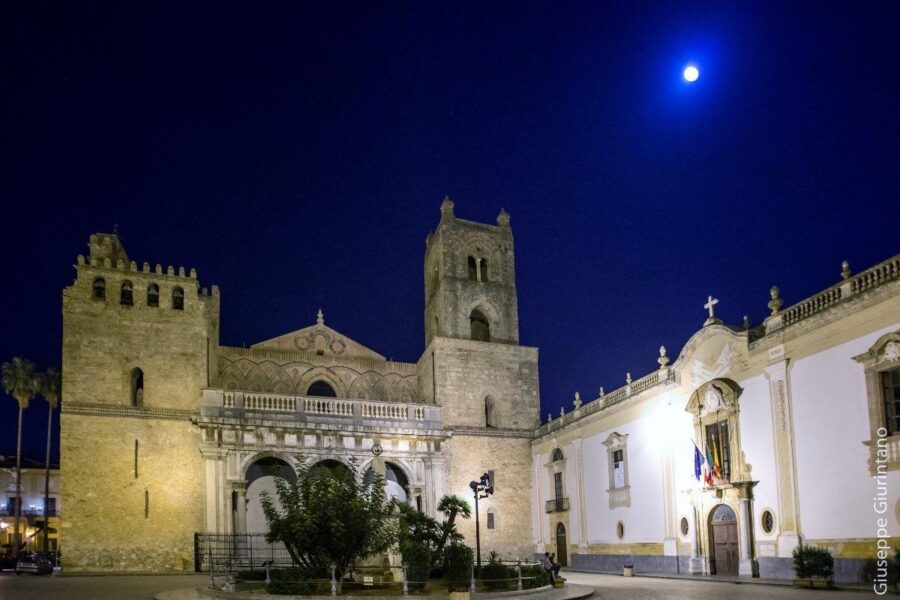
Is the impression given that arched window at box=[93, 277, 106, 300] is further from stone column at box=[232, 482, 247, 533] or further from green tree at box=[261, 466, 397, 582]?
green tree at box=[261, 466, 397, 582]

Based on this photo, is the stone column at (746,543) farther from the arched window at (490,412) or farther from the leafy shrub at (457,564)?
the arched window at (490,412)

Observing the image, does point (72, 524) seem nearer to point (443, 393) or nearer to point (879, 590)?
point (443, 393)

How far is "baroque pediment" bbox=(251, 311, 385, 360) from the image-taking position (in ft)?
132

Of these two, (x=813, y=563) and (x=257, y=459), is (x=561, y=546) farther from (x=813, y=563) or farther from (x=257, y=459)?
(x=813, y=563)

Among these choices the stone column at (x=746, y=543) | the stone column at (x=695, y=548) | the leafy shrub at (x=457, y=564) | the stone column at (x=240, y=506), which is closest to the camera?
the leafy shrub at (x=457, y=564)

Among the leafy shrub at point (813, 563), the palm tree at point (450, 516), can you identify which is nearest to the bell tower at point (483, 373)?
the palm tree at point (450, 516)

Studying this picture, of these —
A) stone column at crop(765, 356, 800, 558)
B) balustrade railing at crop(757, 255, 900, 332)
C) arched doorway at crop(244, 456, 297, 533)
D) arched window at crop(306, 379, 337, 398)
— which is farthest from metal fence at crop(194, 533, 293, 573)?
balustrade railing at crop(757, 255, 900, 332)

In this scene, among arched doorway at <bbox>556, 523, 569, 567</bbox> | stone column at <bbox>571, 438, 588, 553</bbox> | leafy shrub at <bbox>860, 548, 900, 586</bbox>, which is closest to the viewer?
leafy shrub at <bbox>860, 548, 900, 586</bbox>

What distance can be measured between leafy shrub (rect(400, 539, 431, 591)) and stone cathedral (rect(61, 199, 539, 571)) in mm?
5385

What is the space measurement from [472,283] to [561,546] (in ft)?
45.1

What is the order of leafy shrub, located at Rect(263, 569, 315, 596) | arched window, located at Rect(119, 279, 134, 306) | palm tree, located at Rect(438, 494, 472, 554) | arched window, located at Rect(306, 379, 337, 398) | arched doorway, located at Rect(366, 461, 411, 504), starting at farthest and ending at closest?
1. arched window, located at Rect(306, 379, 337, 398)
2. arched doorway, located at Rect(366, 461, 411, 504)
3. arched window, located at Rect(119, 279, 134, 306)
4. palm tree, located at Rect(438, 494, 472, 554)
5. leafy shrub, located at Rect(263, 569, 315, 596)

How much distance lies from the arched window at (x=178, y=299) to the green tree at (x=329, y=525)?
16633 mm

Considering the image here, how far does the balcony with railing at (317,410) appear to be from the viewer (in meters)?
33.5

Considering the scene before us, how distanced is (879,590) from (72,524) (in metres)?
26.9
